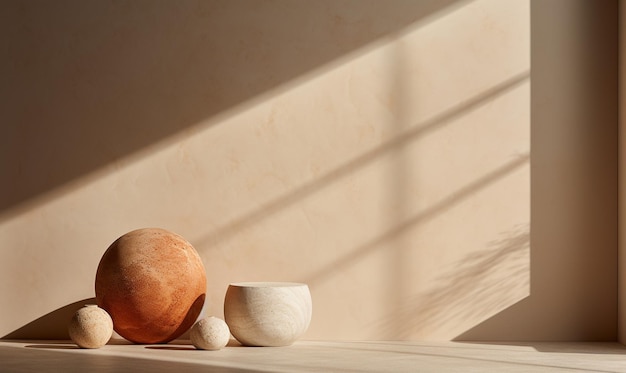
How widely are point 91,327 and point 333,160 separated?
133 cm

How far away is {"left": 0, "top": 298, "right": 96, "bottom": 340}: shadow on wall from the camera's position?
160 inches

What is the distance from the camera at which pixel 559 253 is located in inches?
157

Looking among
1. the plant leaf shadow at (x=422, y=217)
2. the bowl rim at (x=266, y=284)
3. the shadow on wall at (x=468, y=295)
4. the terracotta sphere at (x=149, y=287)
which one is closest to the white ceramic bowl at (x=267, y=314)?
the bowl rim at (x=266, y=284)

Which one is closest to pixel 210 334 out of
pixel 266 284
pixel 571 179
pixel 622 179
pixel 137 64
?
pixel 266 284

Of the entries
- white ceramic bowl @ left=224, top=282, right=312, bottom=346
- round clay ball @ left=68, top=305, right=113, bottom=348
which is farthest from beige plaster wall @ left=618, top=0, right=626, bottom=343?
round clay ball @ left=68, top=305, right=113, bottom=348

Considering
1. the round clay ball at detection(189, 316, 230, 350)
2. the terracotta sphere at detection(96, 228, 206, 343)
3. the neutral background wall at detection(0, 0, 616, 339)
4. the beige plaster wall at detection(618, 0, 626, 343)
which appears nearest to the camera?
the round clay ball at detection(189, 316, 230, 350)

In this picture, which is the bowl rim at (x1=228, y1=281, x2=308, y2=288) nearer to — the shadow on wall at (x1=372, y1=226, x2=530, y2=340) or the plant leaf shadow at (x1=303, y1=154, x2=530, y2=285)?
the plant leaf shadow at (x1=303, y1=154, x2=530, y2=285)

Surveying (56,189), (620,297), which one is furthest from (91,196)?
(620,297)

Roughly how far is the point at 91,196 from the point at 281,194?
913 mm

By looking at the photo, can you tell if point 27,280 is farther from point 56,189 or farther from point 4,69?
point 4,69

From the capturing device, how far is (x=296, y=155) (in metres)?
4.05

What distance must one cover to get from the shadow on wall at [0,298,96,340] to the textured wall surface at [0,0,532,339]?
5cm

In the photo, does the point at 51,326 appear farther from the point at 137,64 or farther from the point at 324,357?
the point at 324,357

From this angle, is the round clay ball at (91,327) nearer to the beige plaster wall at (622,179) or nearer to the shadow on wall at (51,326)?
the shadow on wall at (51,326)
